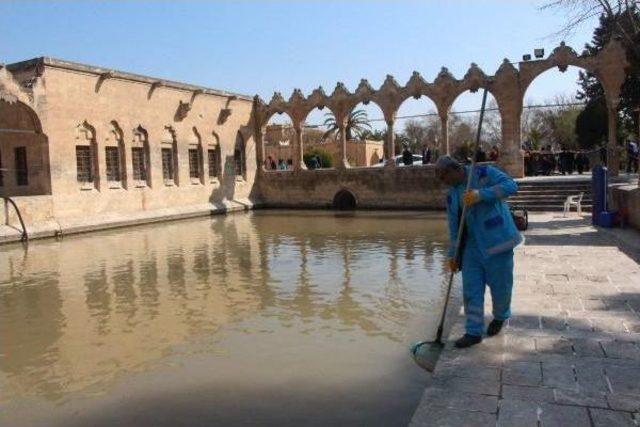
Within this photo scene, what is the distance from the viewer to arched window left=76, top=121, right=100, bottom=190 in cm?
2014

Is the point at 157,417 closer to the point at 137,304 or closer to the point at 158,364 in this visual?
the point at 158,364

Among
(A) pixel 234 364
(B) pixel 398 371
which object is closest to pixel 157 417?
(A) pixel 234 364

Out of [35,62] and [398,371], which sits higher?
[35,62]

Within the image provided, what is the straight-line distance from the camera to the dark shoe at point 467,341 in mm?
4648

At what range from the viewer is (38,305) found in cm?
825

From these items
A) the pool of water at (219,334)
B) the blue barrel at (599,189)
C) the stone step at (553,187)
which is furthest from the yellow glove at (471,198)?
the stone step at (553,187)

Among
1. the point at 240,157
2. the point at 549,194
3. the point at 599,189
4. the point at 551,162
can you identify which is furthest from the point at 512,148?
the point at 240,157

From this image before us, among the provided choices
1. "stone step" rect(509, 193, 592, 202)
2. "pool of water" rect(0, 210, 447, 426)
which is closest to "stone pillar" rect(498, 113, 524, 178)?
"stone step" rect(509, 193, 592, 202)

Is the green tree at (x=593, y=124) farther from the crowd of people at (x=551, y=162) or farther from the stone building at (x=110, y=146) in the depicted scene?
the stone building at (x=110, y=146)

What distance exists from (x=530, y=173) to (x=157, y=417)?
23.9m

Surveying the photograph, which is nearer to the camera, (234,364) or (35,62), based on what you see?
(234,364)

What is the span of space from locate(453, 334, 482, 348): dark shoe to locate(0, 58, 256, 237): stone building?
15.5 metres

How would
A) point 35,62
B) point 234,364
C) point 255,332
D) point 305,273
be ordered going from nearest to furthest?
point 234,364, point 255,332, point 305,273, point 35,62

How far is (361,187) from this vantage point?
2570 cm
